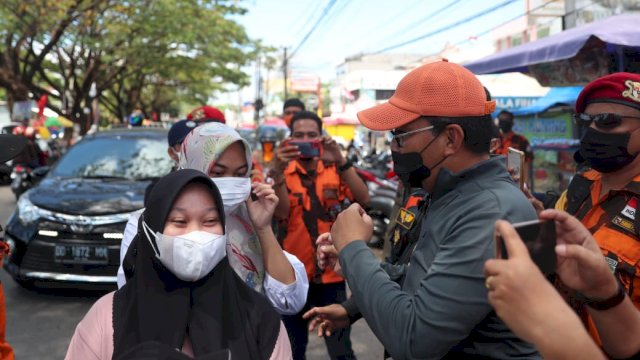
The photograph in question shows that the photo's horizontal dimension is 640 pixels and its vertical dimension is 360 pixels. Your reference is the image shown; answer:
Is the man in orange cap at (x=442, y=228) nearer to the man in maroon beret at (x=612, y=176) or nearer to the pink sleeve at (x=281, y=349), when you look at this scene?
the pink sleeve at (x=281, y=349)

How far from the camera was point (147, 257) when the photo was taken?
1983 mm

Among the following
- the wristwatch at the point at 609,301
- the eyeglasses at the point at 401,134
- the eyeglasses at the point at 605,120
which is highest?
the eyeglasses at the point at 605,120

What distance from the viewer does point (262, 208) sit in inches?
100

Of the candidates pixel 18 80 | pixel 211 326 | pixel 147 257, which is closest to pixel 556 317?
pixel 211 326

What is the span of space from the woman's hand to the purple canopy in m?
3.72

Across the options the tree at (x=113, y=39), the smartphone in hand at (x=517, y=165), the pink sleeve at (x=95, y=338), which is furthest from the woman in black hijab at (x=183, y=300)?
the tree at (x=113, y=39)

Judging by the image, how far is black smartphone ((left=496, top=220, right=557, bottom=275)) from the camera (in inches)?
46.0

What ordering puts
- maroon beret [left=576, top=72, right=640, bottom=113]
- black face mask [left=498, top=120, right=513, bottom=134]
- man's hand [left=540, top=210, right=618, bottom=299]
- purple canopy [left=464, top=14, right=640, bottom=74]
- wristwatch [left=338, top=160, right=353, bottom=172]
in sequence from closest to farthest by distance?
1. man's hand [left=540, top=210, right=618, bottom=299]
2. maroon beret [left=576, top=72, right=640, bottom=113]
3. wristwatch [left=338, top=160, right=353, bottom=172]
4. purple canopy [left=464, top=14, right=640, bottom=74]
5. black face mask [left=498, top=120, right=513, bottom=134]

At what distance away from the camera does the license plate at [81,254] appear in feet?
18.5

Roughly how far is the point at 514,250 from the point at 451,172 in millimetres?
684

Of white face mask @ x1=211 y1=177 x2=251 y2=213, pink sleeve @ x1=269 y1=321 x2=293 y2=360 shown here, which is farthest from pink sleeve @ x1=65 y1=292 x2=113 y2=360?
white face mask @ x1=211 y1=177 x2=251 y2=213

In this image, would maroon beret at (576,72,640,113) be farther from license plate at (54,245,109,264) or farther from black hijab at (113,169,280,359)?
license plate at (54,245,109,264)

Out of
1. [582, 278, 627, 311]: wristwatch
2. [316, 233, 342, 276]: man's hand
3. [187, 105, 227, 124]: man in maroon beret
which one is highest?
[187, 105, 227, 124]: man in maroon beret

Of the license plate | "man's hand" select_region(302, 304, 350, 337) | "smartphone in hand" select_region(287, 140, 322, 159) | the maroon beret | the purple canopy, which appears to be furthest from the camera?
the license plate
